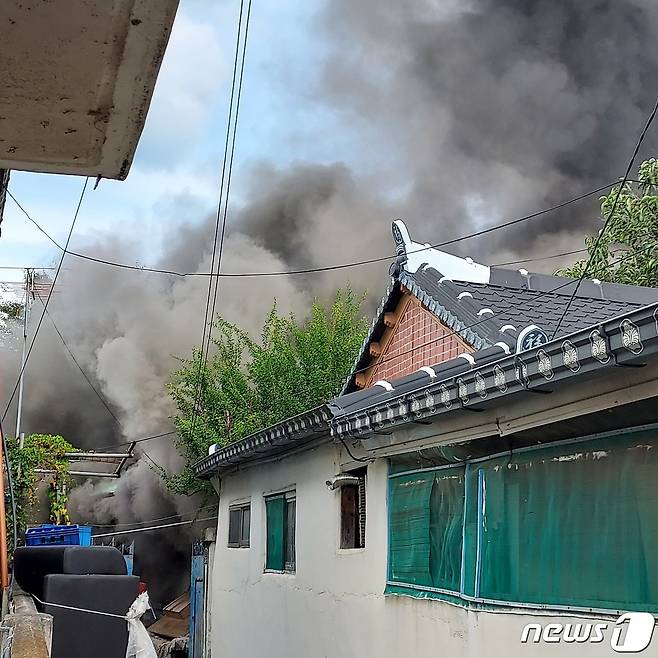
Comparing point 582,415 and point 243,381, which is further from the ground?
point 243,381

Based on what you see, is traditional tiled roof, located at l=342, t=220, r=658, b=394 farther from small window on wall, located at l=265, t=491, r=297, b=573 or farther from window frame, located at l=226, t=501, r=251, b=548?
small window on wall, located at l=265, t=491, r=297, b=573

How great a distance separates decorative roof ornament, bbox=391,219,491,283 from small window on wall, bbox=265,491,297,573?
11.9ft

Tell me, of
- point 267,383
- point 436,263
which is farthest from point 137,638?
point 267,383

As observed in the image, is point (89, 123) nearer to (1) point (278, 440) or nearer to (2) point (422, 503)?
(2) point (422, 503)

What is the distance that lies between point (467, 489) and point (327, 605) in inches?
126

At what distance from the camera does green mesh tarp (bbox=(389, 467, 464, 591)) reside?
6.25 meters

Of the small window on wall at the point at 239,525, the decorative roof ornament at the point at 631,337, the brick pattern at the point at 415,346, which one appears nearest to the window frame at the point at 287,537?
the small window on wall at the point at 239,525

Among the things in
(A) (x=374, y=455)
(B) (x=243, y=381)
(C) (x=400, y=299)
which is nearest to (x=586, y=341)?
(A) (x=374, y=455)

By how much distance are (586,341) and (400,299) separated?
826 centimetres

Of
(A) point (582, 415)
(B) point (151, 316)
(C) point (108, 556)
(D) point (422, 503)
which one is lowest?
(C) point (108, 556)

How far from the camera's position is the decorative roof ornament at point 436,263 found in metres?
11.5

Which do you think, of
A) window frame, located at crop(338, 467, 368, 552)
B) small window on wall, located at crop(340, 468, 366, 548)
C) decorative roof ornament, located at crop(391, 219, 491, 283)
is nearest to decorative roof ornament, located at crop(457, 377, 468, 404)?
window frame, located at crop(338, 467, 368, 552)

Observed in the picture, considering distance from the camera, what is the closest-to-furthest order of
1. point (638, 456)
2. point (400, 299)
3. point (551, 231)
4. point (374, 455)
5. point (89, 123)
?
1. point (89, 123)
2. point (638, 456)
3. point (374, 455)
4. point (400, 299)
5. point (551, 231)

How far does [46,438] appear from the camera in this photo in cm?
1816
